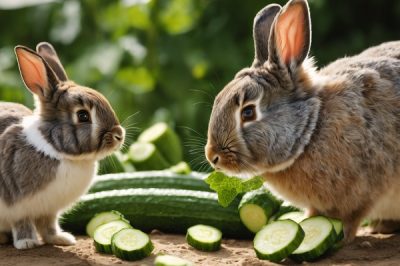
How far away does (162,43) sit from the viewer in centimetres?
860

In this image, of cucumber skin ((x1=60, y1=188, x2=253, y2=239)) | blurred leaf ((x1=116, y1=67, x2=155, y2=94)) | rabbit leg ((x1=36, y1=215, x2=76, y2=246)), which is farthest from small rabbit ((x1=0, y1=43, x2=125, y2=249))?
blurred leaf ((x1=116, y1=67, x2=155, y2=94))

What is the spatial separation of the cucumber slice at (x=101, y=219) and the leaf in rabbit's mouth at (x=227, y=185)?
0.72m

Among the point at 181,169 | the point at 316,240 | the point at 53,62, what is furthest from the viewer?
the point at 181,169

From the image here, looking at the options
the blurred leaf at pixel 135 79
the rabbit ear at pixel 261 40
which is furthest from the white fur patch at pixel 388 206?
the blurred leaf at pixel 135 79

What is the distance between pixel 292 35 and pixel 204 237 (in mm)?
1374

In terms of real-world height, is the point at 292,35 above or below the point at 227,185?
above

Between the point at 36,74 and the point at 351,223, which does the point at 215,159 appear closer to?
the point at 351,223

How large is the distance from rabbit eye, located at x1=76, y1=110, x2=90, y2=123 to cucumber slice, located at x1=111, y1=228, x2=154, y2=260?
705 millimetres

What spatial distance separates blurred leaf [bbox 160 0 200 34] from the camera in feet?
28.2

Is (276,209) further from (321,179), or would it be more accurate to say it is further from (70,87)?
(70,87)

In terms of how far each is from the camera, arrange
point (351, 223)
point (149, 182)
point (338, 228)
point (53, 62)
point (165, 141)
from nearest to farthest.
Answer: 1. point (338, 228)
2. point (351, 223)
3. point (53, 62)
4. point (149, 182)
5. point (165, 141)

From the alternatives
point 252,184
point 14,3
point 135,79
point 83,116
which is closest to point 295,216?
point 252,184

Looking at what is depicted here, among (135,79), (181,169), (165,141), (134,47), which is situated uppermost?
(134,47)

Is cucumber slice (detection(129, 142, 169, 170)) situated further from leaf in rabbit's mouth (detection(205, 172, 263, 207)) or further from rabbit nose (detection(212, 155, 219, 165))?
rabbit nose (detection(212, 155, 219, 165))
